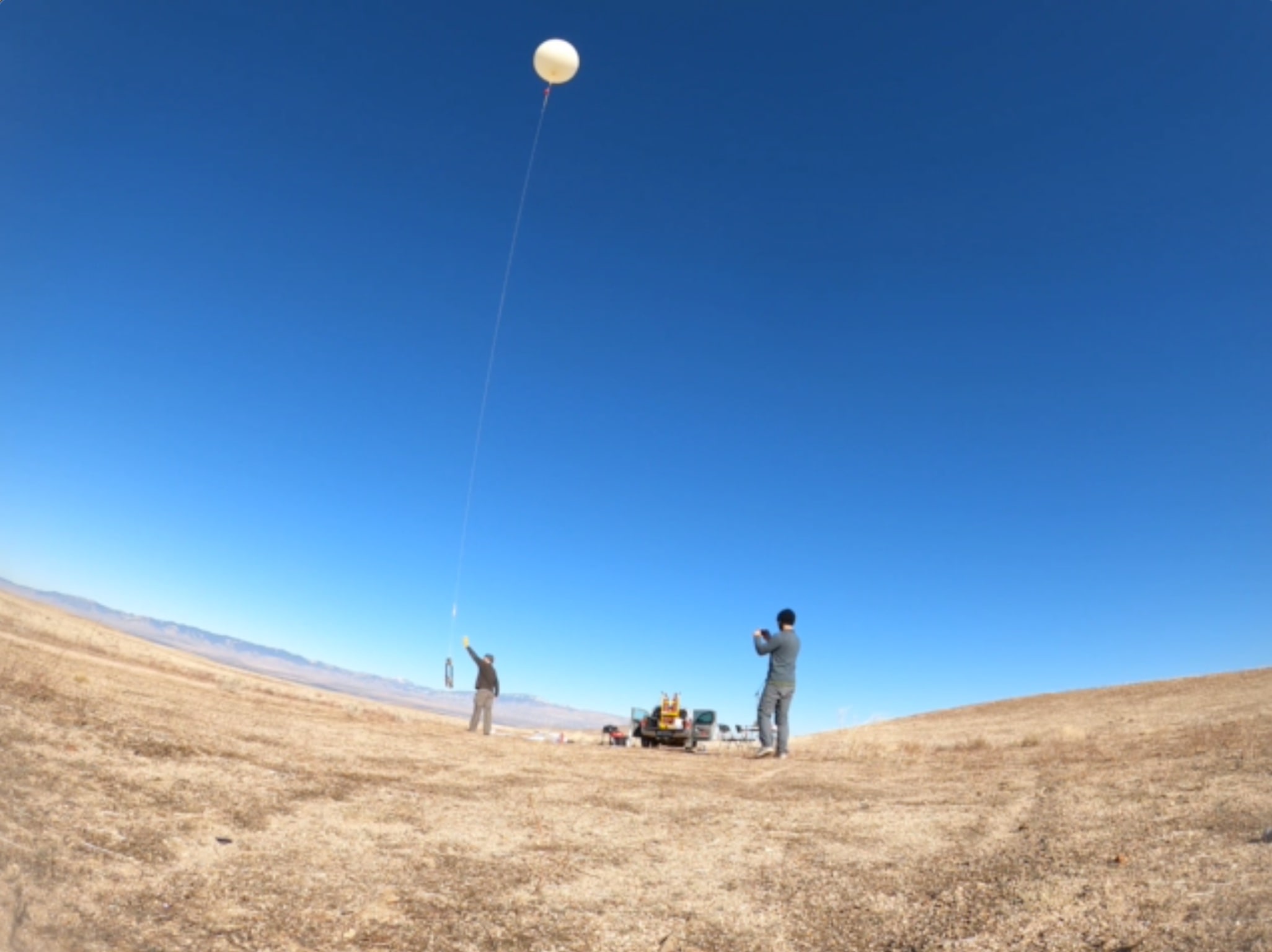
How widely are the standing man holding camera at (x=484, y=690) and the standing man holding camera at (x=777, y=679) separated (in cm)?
849

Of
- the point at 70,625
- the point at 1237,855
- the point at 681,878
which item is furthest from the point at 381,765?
the point at 70,625

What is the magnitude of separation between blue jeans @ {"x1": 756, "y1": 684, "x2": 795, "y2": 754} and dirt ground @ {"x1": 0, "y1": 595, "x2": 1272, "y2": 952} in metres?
4.42

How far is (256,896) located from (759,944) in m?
2.61

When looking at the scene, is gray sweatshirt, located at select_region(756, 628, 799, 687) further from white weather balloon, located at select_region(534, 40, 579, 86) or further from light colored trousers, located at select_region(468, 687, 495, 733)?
white weather balloon, located at select_region(534, 40, 579, 86)

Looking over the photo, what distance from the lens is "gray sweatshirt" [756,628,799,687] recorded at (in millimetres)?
13984

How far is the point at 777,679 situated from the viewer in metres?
14.0

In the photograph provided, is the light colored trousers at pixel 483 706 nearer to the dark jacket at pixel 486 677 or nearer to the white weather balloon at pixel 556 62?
the dark jacket at pixel 486 677

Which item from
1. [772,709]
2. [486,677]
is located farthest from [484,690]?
[772,709]

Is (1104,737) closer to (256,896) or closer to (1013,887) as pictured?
(1013,887)

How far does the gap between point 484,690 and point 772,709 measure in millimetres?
9010

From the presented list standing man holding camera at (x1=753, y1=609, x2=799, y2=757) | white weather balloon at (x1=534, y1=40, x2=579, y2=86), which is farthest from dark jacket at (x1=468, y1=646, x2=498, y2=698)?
white weather balloon at (x1=534, y1=40, x2=579, y2=86)

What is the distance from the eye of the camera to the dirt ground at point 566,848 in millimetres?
3547

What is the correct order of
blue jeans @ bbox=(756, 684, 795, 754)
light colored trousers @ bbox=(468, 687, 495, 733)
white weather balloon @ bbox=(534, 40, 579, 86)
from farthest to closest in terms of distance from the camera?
light colored trousers @ bbox=(468, 687, 495, 733) < white weather balloon @ bbox=(534, 40, 579, 86) < blue jeans @ bbox=(756, 684, 795, 754)

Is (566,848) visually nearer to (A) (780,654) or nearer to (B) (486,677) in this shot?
(A) (780,654)
